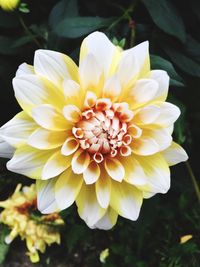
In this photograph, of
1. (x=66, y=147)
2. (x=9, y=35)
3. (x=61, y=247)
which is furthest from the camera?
(x=61, y=247)

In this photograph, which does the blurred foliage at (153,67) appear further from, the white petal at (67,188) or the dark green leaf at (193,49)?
the white petal at (67,188)

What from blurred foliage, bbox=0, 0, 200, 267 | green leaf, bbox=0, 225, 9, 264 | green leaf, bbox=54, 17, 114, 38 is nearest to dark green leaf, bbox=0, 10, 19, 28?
blurred foliage, bbox=0, 0, 200, 267

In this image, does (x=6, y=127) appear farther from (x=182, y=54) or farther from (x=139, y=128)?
(x=182, y=54)

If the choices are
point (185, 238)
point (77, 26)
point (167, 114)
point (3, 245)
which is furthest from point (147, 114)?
point (3, 245)

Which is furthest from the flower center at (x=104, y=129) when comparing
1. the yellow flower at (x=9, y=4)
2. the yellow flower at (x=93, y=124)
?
the yellow flower at (x=9, y=4)

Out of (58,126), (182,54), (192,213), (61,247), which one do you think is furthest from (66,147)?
(61,247)

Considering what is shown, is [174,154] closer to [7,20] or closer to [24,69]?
[24,69]

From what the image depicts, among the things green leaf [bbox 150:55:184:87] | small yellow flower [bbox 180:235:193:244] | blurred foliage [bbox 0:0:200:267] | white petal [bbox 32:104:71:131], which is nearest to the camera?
white petal [bbox 32:104:71:131]

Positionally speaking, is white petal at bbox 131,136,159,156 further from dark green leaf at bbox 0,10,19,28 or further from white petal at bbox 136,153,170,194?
dark green leaf at bbox 0,10,19,28
